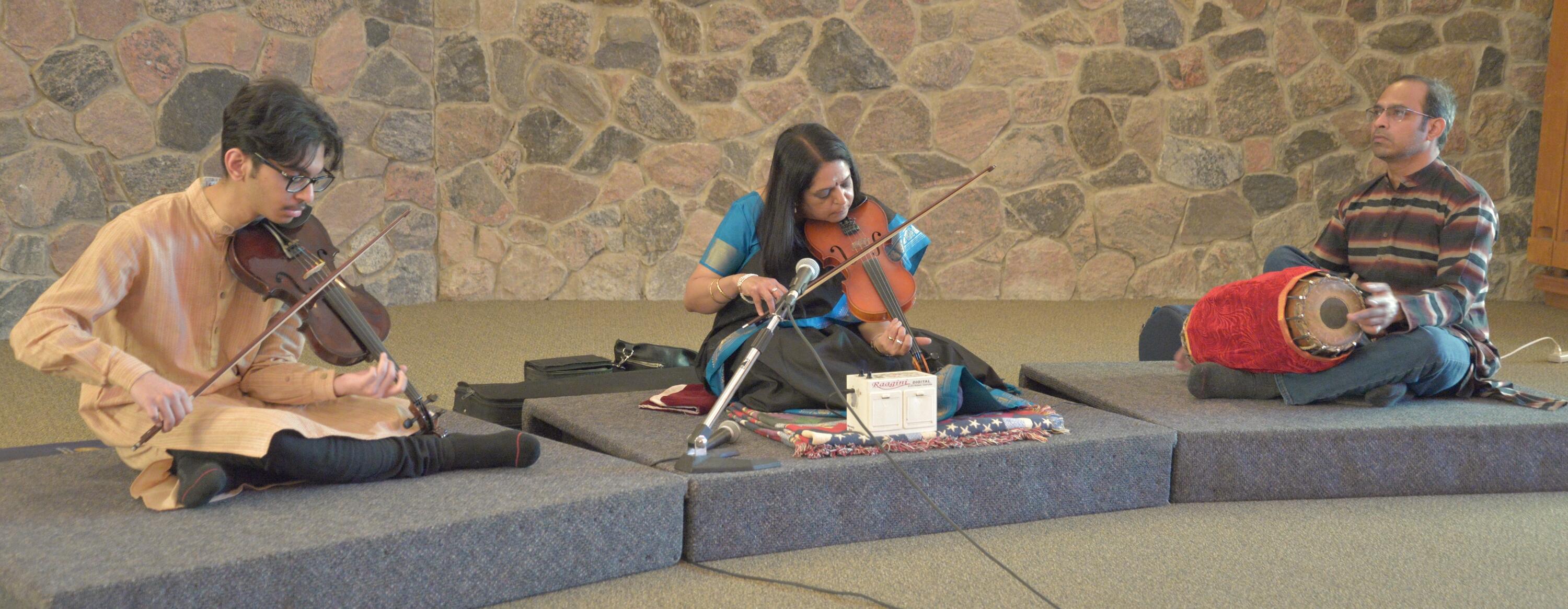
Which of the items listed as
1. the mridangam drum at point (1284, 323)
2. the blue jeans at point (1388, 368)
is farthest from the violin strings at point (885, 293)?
the blue jeans at point (1388, 368)

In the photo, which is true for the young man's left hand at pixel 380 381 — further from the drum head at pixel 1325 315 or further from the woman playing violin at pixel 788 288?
the drum head at pixel 1325 315

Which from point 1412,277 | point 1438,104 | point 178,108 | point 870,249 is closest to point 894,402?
point 870,249

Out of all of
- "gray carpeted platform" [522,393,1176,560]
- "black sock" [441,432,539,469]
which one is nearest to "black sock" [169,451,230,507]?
"black sock" [441,432,539,469]

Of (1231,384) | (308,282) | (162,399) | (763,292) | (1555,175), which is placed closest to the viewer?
(162,399)

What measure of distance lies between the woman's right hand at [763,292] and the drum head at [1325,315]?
1164mm

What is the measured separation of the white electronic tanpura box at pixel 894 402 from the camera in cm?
240

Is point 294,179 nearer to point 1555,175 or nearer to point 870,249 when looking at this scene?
point 870,249

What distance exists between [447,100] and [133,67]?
1.24 metres

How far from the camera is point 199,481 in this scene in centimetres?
192

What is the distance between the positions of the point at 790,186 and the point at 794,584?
93 centimetres

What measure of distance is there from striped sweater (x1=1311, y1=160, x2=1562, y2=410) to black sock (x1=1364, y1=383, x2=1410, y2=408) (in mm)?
A: 131

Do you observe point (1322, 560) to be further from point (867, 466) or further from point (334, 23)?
point (334, 23)

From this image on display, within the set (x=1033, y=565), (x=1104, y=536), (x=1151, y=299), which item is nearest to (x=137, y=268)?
(x=1033, y=565)

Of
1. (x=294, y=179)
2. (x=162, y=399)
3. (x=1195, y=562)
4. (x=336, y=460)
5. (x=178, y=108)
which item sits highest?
(x=178, y=108)
